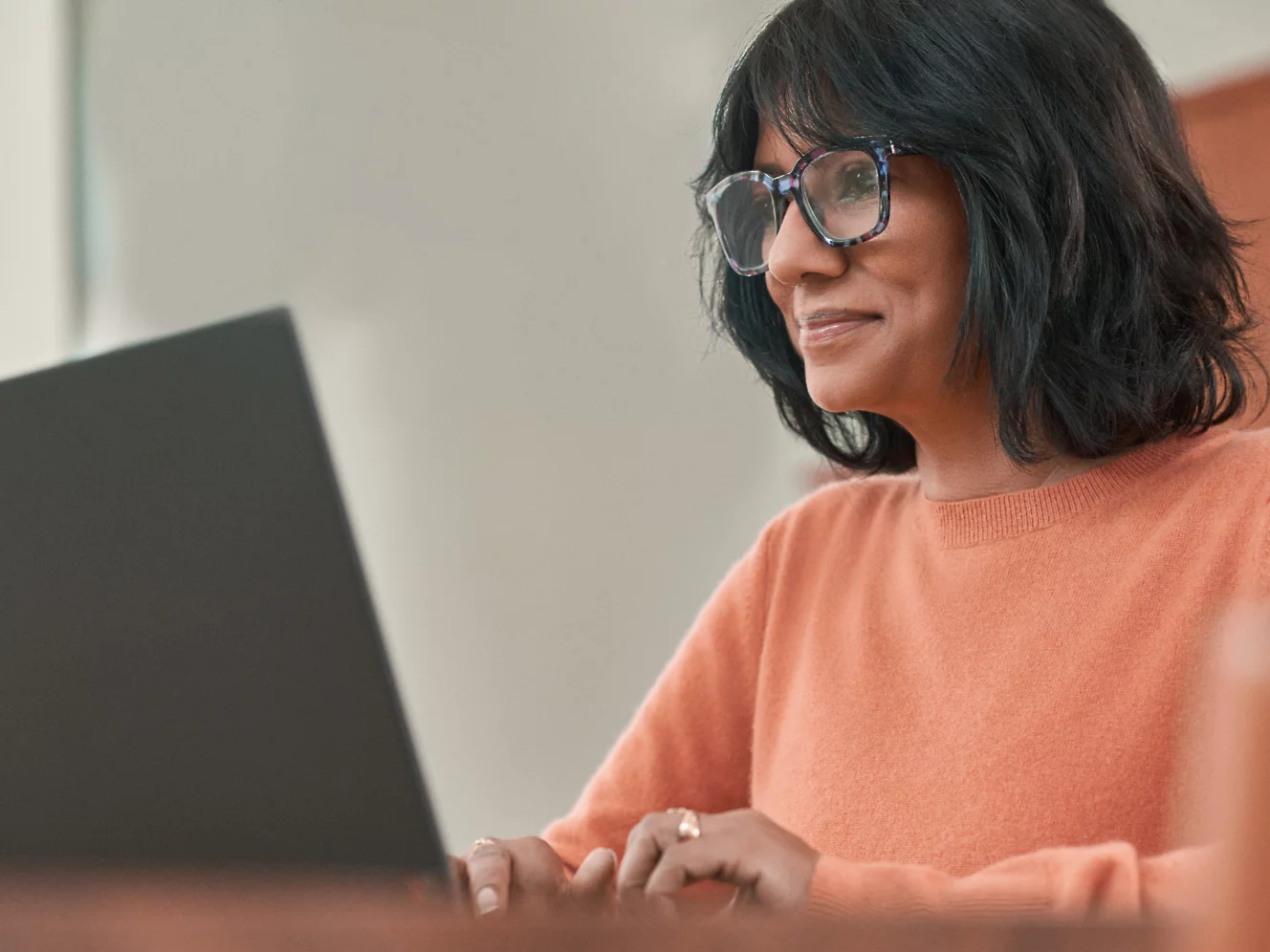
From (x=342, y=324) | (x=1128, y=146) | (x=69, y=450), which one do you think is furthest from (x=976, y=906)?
(x=342, y=324)

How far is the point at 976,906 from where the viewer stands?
0.63m

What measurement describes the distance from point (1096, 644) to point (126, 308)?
2.35m

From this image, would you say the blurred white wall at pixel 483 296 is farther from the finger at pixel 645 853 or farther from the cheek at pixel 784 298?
the finger at pixel 645 853

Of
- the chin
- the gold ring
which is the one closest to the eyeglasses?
the chin

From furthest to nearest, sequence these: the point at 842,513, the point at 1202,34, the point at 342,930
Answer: the point at 1202,34 < the point at 842,513 < the point at 342,930

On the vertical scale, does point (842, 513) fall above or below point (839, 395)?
below

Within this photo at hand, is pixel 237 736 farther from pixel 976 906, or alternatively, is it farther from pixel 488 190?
pixel 488 190

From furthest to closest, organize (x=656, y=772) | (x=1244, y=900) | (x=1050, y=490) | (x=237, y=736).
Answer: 1. (x=656, y=772)
2. (x=1050, y=490)
3. (x=237, y=736)
4. (x=1244, y=900)

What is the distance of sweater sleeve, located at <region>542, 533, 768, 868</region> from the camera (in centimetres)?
117

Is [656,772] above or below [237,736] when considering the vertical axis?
below

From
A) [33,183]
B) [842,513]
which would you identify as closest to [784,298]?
[842,513]

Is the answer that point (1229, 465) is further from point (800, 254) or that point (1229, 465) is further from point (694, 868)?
point (694, 868)

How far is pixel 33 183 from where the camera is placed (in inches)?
109

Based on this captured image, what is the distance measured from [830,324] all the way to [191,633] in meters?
0.66
